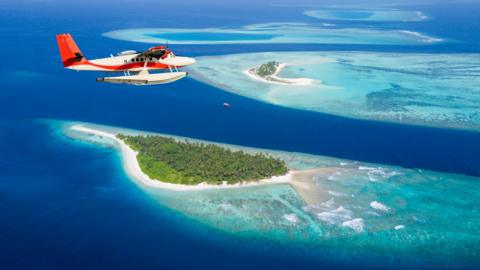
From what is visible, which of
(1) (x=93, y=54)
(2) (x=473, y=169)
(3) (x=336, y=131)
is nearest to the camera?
(2) (x=473, y=169)

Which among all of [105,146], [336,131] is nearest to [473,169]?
[336,131]

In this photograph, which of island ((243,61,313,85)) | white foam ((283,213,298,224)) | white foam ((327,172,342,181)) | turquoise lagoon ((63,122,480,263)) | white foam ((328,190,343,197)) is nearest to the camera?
turquoise lagoon ((63,122,480,263))

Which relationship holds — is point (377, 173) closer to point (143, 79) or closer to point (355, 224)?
point (355, 224)

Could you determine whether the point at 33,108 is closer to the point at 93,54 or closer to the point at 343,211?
the point at 93,54

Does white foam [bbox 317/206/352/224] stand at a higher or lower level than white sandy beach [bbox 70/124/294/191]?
lower

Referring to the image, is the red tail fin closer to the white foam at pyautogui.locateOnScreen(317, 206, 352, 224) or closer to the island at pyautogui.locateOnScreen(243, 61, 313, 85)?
the white foam at pyautogui.locateOnScreen(317, 206, 352, 224)

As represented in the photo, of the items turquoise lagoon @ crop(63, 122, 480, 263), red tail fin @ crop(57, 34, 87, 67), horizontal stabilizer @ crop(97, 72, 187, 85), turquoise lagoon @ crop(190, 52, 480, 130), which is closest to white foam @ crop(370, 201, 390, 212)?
turquoise lagoon @ crop(63, 122, 480, 263)

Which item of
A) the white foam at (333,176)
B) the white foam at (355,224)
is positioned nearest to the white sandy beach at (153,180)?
the white foam at (333,176)
